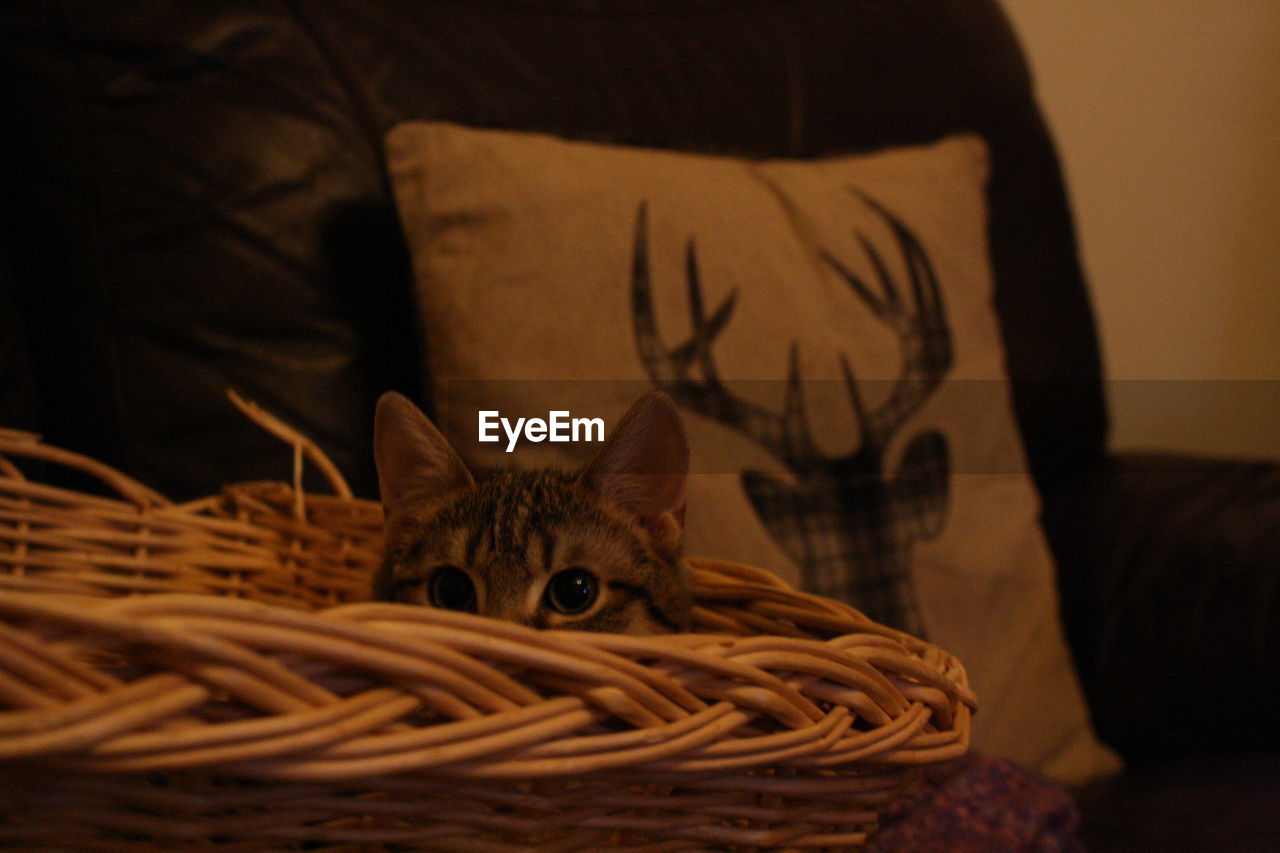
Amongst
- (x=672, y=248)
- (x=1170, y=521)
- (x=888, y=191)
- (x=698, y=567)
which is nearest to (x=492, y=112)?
(x=672, y=248)

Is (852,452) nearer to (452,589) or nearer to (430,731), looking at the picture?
(452,589)

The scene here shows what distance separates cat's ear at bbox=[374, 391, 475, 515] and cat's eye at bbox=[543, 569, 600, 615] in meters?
0.14

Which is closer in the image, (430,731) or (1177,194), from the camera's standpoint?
(430,731)

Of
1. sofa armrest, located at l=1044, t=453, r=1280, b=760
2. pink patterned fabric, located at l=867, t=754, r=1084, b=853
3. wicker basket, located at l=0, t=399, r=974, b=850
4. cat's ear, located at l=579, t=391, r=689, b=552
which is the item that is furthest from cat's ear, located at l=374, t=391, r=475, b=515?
sofa armrest, located at l=1044, t=453, r=1280, b=760

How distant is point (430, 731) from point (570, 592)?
1.08 feet

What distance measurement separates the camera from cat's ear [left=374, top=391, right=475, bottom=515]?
2.59ft

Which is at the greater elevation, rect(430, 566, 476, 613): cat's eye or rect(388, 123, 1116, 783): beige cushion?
rect(388, 123, 1116, 783): beige cushion

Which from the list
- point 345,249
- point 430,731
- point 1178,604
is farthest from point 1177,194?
point 430,731

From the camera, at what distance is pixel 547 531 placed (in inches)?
29.6

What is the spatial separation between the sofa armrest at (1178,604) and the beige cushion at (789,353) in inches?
3.4

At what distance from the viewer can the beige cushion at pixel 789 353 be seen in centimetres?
98

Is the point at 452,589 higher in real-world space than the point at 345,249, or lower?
lower

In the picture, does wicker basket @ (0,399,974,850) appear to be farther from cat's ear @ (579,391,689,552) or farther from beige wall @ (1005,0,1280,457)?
beige wall @ (1005,0,1280,457)

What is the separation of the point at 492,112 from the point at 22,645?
2.96 ft
